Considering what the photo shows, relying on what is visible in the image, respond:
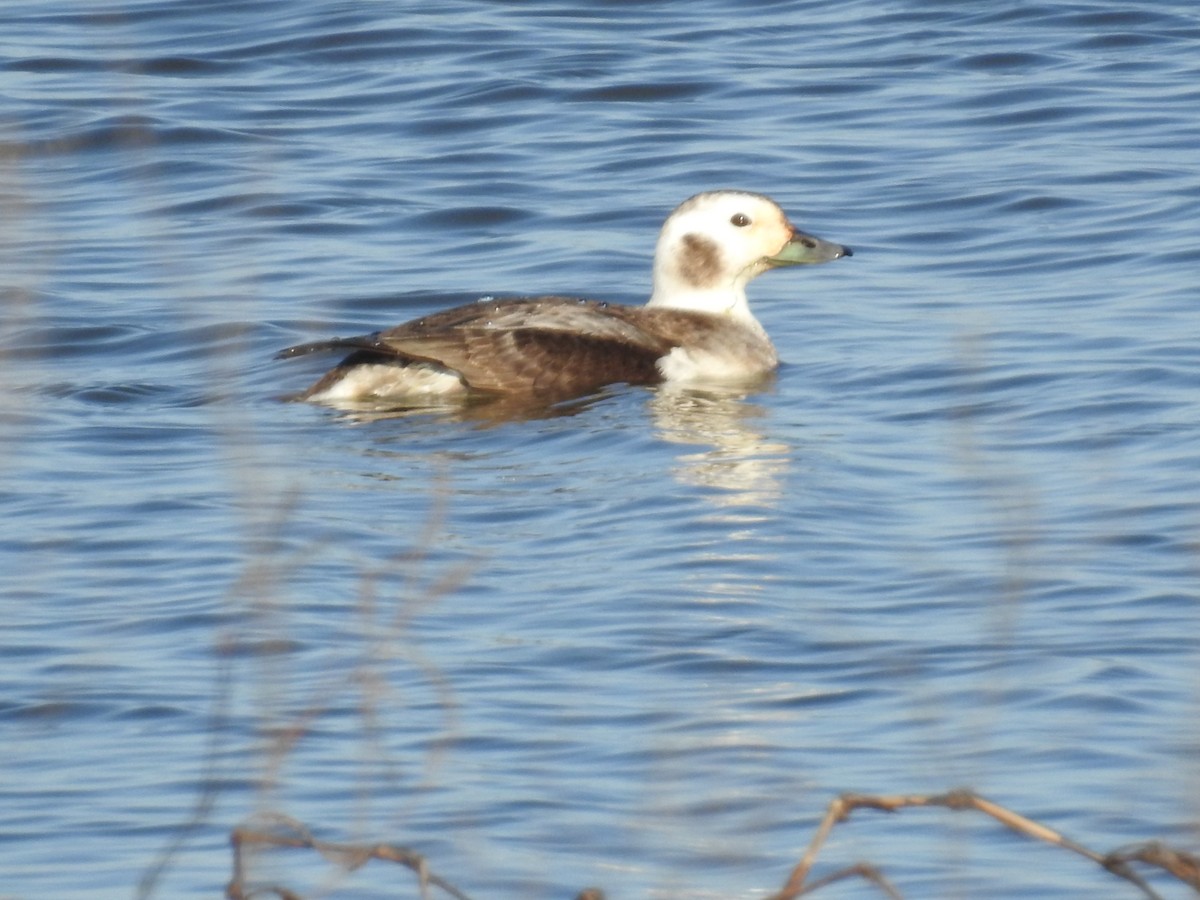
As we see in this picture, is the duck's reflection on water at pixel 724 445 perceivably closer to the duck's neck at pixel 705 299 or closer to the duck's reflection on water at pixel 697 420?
the duck's reflection on water at pixel 697 420

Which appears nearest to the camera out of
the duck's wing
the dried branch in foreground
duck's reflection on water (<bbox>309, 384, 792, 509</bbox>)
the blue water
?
the dried branch in foreground

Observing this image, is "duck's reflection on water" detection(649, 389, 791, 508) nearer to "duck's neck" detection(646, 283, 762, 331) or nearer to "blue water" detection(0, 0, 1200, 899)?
"blue water" detection(0, 0, 1200, 899)

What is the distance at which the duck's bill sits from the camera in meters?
10.6

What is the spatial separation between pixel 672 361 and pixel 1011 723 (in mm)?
4471

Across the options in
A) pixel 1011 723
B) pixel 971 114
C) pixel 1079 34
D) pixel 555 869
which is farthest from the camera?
pixel 1079 34

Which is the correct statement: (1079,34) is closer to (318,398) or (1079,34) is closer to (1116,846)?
(318,398)

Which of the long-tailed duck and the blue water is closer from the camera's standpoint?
the blue water

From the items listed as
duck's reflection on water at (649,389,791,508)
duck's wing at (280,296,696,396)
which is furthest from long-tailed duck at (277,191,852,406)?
duck's reflection on water at (649,389,791,508)

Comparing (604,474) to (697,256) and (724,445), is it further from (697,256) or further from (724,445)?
(697,256)

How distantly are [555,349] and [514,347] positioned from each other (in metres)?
0.15

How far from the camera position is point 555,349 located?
956 centimetres

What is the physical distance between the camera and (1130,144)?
43.9ft

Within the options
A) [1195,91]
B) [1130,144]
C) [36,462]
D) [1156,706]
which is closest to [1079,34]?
[1195,91]

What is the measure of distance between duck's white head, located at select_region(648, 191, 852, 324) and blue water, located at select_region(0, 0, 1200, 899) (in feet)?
1.24
